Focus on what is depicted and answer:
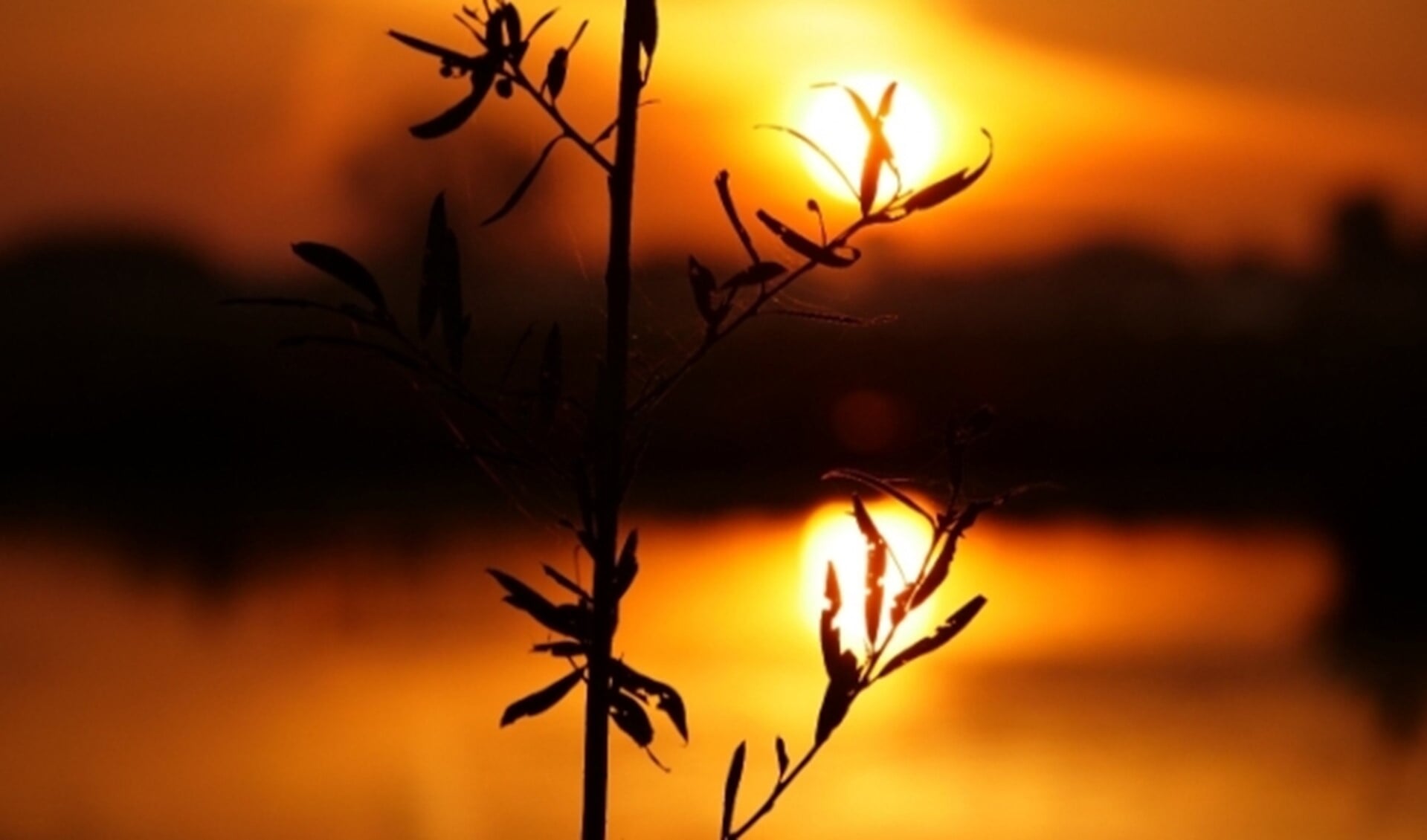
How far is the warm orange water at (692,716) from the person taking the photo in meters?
9.49

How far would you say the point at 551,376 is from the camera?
1.31m

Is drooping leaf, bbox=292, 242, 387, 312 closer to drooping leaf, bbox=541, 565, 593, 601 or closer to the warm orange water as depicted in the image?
drooping leaf, bbox=541, 565, 593, 601

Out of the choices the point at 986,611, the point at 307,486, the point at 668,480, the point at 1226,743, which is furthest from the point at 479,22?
the point at 307,486

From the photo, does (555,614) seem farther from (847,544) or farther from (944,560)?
(847,544)

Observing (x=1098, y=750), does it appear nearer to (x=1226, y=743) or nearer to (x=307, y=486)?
(x=1226, y=743)

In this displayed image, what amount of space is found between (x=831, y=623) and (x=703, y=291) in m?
0.21

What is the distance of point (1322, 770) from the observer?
10930 mm

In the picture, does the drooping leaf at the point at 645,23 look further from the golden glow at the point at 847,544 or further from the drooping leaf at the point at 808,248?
the golden glow at the point at 847,544

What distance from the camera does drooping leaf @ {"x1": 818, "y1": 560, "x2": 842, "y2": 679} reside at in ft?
4.24

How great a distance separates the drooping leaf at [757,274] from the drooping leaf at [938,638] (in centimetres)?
23

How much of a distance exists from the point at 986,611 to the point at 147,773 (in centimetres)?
876

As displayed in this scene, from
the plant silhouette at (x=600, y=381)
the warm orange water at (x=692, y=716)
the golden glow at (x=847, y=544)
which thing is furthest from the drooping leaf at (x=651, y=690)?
the golden glow at (x=847, y=544)

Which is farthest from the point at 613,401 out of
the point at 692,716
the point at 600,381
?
the point at 692,716

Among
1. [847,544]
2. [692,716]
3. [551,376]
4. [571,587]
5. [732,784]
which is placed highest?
[847,544]
